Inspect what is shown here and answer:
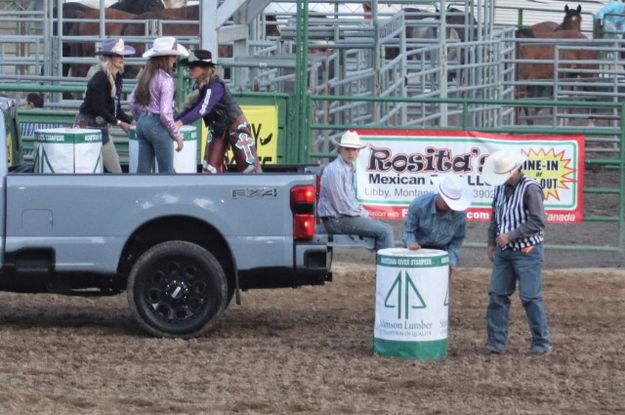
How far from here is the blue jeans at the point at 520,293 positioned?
947cm

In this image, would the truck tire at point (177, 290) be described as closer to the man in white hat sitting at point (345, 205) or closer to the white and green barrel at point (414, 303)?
the white and green barrel at point (414, 303)

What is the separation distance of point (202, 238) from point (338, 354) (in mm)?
1386

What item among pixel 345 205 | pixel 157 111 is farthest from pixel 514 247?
pixel 157 111

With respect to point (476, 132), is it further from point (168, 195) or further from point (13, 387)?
point (13, 387)

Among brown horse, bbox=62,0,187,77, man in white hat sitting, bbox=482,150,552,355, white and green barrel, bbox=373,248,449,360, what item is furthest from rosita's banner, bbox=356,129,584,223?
brown horse, bbox=62,0,187,77

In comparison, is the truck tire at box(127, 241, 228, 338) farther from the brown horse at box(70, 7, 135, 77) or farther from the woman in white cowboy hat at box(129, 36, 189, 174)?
the brown horse at box(70, 7, 135, 77)

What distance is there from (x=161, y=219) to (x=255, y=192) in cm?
71

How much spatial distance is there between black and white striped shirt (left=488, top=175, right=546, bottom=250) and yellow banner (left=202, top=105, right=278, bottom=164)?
487cm

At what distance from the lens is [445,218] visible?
32.2 feet

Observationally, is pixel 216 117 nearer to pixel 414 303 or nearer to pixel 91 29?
pixel 414 303

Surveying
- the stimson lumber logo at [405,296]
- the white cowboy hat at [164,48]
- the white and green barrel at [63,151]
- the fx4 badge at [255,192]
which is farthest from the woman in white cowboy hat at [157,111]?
the stimson lumber logo at [405,296]

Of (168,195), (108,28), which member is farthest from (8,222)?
(108,28)

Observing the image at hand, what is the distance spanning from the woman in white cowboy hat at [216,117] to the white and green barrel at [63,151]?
1224 millimetres

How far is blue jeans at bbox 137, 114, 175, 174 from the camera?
10.8m
